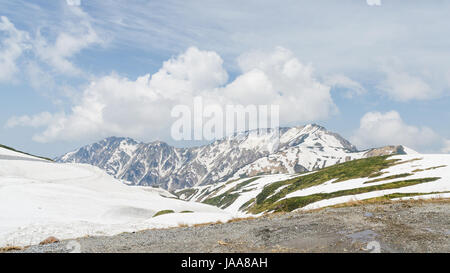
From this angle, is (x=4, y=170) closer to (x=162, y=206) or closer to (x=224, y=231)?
(x=162, y=206)

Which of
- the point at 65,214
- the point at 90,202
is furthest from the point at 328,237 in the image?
the point at 90,202

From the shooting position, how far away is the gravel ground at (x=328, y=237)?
53.3 ft

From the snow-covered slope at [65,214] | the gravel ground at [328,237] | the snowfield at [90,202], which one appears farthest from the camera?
the snowfield at [90,202]

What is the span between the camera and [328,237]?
18.1 meters

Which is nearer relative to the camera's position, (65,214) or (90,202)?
(65,214)

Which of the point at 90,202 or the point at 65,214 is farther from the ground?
the point at 90,202

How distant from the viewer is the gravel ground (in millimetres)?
16234

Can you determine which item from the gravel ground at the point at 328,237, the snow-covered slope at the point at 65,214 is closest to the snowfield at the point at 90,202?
the snow-covered slope at the point at 65,214

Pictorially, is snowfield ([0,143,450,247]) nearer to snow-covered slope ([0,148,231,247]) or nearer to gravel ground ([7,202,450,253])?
snow-covered slope ([0,148,231,247])

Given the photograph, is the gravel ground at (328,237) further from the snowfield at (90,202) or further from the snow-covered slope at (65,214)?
the snow-covered slope at (65,214)

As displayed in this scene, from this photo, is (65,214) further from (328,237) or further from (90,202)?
(328,237)

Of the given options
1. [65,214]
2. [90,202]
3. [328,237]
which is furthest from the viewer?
[90,202]

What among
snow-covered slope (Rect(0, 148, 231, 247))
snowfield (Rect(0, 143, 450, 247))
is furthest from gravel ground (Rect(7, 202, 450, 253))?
snow-covered slope (Rect(0, 148, 231, 247))

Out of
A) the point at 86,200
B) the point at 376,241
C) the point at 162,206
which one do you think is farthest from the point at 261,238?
the point at 162,206
